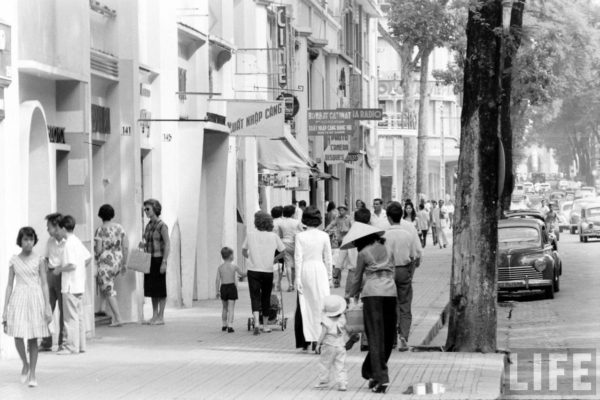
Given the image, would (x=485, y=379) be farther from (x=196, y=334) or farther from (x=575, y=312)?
(x=575, y=312)

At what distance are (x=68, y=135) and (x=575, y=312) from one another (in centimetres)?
965

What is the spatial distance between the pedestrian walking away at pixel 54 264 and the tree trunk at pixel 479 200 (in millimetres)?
4841

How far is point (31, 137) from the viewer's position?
1912 cm

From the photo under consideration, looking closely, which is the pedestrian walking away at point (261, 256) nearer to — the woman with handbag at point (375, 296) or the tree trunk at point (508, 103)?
the woman with handbag at point (375, 296)

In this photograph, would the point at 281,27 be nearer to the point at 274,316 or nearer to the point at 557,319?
the point at 557,319

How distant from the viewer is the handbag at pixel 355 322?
1373 centimetres

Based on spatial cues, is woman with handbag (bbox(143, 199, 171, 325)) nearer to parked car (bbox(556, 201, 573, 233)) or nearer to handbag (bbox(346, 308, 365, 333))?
handbag (bbox(346, 308, 365, 333))

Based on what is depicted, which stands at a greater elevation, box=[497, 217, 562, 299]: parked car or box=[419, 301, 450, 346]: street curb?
box=[497, 217, 562, 299]: parked car

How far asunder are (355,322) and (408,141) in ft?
184

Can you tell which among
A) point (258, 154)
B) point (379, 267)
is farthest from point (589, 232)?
point (379, 267)

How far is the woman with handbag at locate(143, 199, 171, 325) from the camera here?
21875 millimetres

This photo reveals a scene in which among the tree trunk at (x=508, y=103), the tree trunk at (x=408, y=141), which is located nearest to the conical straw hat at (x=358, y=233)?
the tree trunk at (x=508, y=103)

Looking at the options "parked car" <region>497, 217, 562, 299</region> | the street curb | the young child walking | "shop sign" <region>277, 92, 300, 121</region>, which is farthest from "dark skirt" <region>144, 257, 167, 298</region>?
"shop sign" <region>277, 92, 300, 121</region>

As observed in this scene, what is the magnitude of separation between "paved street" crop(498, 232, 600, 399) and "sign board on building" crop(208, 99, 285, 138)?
5.46m
